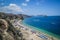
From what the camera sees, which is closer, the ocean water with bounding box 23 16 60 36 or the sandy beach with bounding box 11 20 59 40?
the sandy beach with bounding box 11 20 59 40

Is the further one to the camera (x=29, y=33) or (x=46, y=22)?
(x=46, y=22)

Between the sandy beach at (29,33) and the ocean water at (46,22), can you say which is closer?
the sandy beach at (29,33)

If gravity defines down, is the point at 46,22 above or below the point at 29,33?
above

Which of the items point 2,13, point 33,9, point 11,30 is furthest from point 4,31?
point 33,9
